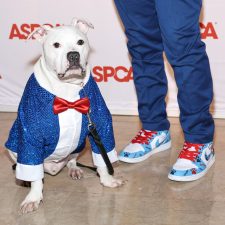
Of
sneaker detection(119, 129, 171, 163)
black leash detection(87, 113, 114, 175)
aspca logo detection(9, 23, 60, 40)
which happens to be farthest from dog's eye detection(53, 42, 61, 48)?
aspca logo detection(9, 23, 60, 40)

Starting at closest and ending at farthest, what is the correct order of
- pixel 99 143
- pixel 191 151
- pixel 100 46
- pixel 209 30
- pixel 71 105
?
pixel 71 105, pixel 99 143, pixel 191 151, pixel 209 30, pixel 100 46

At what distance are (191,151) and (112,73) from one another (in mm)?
1082

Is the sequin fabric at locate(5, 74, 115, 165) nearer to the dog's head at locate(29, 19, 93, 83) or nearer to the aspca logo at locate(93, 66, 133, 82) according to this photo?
the dog's head at locate(29, 19, 93, 83)

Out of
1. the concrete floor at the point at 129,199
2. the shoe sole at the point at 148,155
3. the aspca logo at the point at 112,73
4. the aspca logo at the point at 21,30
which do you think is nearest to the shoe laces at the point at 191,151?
the concrete floor at the point at 129,199

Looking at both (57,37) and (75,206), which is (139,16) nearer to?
(57,37)

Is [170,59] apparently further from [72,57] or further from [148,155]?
[148,155]

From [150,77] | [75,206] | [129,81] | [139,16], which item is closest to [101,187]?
[75,206]

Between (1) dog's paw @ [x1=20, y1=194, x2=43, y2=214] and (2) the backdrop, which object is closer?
(1) dog's paw @ [x1=20, y1=194, x2=43, y2=214]

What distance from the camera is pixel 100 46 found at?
11.5 ft

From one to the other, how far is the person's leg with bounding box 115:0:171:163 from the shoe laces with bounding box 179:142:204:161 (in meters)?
0.26

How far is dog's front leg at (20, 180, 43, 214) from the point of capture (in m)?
2.32

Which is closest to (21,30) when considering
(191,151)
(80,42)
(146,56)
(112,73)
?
(112,73)

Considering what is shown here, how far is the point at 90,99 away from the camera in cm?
237

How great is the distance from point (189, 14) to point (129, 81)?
123 centimetres
